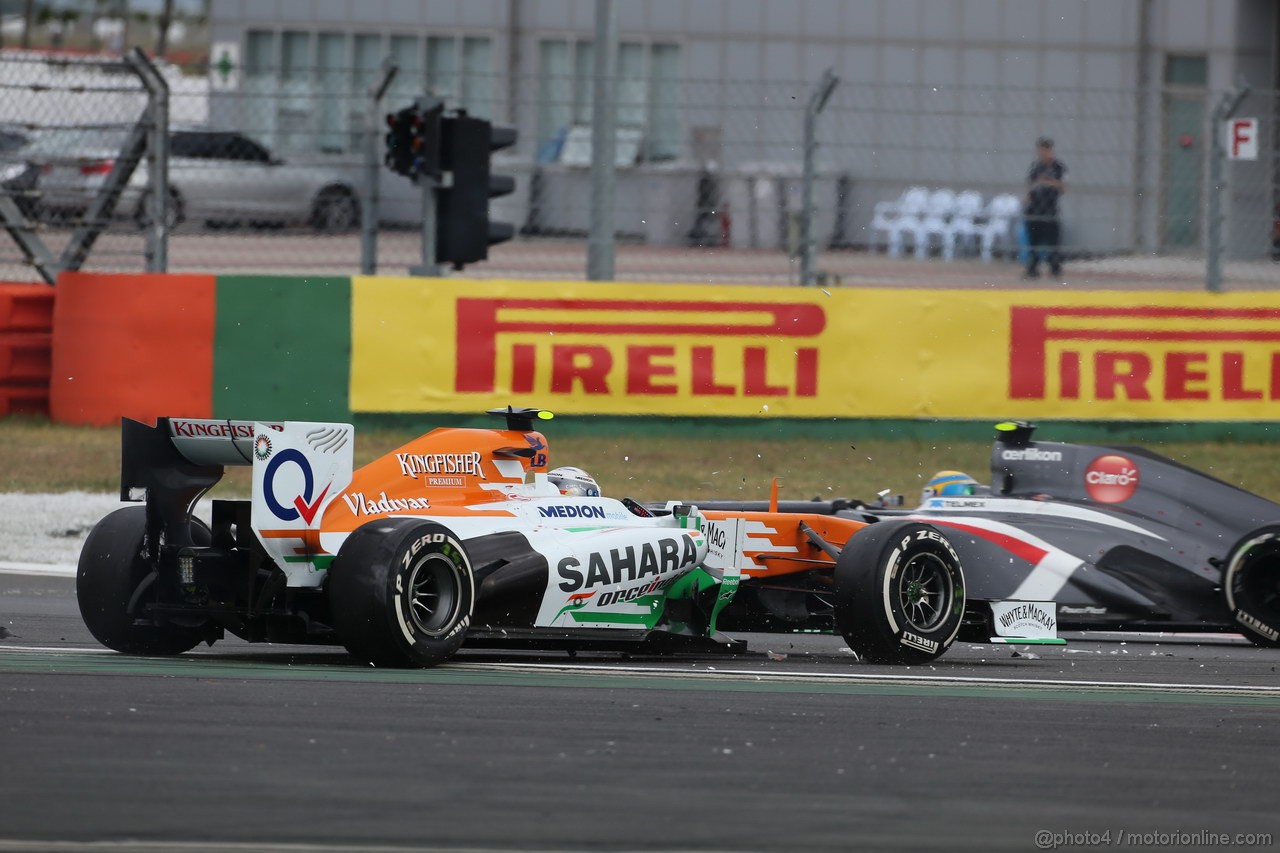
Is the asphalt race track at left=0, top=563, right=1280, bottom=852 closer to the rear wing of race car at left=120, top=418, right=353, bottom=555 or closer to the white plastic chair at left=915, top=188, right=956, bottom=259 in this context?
the rear wing of race car at left=120, top=418, right=353, bottom=555

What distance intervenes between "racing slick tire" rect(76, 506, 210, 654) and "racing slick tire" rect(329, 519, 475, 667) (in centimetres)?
84

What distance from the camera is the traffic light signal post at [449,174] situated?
14.6 m

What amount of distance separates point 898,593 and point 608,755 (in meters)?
2.58

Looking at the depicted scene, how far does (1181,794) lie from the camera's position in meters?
5.21

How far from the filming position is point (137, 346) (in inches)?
553

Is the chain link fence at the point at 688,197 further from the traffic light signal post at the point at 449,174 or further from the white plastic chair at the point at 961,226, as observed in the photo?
the traffic light signal post at the point at 449,174

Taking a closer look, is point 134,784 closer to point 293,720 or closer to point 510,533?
point 293,720

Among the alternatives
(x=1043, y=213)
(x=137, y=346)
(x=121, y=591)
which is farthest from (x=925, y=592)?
(x=1043, y=213)

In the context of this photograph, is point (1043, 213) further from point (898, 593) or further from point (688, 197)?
point (898, 593)

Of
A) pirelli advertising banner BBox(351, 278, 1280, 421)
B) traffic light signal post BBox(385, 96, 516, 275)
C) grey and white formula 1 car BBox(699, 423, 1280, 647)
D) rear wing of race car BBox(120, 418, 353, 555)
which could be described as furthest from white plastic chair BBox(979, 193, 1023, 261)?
rear wing of race car BBox(120, 418, 353, 555)

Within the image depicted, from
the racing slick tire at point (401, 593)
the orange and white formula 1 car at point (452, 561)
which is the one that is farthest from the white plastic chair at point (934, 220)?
the racing slick tire at point (401, 593)

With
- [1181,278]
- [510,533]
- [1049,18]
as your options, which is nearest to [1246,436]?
[1181,278]

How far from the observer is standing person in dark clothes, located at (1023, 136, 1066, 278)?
49.4 ft

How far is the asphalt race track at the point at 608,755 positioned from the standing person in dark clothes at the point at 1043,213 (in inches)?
298
